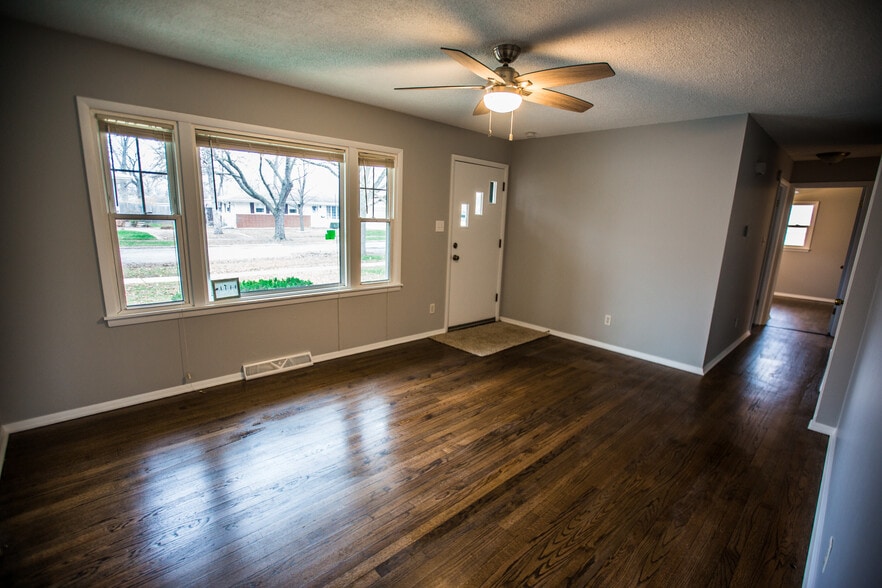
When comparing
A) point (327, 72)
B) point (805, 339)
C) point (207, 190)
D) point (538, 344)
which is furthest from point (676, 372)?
point (207, 190)

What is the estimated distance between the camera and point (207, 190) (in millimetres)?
3031

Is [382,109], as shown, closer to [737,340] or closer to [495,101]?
[495,101]

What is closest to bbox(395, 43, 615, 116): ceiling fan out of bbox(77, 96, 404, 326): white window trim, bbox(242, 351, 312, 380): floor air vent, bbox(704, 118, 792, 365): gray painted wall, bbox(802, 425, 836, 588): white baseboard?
bbox(77, 96, 404, 326): white window trim

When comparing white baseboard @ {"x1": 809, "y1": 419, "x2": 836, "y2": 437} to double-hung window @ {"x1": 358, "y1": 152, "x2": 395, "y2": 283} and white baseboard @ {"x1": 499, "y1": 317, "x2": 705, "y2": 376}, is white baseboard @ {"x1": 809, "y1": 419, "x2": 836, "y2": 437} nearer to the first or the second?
white baseboard @ {"x1": 499, "y1": 317, "x2": 705, "y2": 376}

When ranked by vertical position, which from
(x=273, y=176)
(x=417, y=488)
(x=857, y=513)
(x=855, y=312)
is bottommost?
(x=417, y=488)

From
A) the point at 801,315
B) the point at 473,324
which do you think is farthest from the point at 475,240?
the point at 801,315

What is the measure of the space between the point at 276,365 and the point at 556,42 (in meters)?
3.29

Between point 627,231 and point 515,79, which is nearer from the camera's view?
point 515,79

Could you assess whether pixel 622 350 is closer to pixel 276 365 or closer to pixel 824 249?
pixel 276 365

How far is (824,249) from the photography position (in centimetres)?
749

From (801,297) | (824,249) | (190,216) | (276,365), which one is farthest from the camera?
(801,297)

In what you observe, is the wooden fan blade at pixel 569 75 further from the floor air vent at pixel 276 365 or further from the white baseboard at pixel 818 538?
the floor air vent at pixel 276 365

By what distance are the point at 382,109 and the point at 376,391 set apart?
2.74 metres

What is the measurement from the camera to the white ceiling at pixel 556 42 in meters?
1.85
